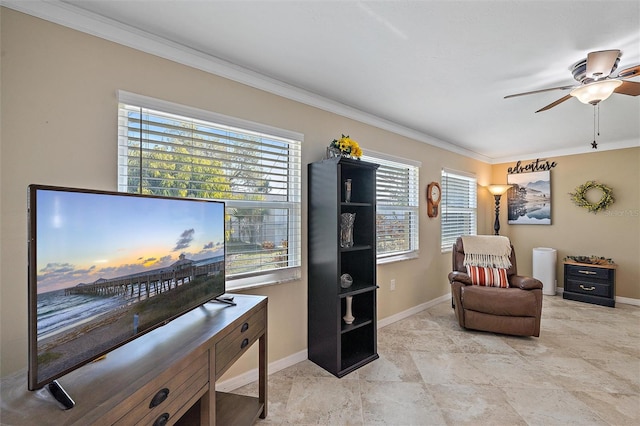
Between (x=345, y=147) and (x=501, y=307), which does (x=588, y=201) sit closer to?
(x=501, y=307)

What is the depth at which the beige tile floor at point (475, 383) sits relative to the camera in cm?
186

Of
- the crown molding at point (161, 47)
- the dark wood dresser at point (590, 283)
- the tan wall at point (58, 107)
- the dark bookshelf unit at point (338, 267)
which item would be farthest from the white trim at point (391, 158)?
the dark wood dresser at point (590, 283)

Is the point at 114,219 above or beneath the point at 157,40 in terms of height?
beneath

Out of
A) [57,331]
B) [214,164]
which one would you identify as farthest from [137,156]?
[57,331]

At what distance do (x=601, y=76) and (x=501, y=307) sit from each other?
2.17 metres

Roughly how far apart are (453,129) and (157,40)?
10.8 feet

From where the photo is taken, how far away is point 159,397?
3.18ft

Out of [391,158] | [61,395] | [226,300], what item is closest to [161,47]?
[226,300]

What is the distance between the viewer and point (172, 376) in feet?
3.37

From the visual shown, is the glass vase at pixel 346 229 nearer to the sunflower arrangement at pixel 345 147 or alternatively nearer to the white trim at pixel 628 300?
the sunflower arrangement at pixel 345 147

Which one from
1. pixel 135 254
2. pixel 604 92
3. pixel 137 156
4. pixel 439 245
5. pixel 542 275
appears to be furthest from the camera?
pixel 542 275

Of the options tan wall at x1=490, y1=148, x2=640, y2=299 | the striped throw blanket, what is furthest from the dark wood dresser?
the striped throw blanket

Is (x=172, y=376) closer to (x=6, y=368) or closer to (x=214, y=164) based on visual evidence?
(x=6, y=368)

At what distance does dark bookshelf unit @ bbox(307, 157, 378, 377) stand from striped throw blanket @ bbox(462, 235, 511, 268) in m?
1.74
